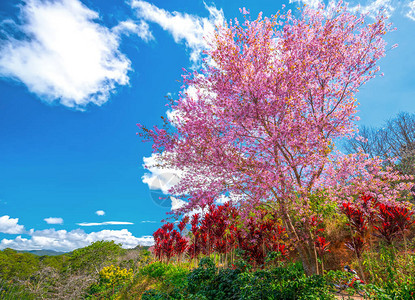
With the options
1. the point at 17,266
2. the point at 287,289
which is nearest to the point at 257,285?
the point at 287,289

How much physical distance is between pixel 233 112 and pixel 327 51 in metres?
4.24

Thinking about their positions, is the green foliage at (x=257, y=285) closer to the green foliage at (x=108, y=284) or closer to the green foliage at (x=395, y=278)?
the green foliage at (x=395, y=278)

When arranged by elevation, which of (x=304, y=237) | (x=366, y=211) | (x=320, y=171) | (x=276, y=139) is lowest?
(x=304, y=237)

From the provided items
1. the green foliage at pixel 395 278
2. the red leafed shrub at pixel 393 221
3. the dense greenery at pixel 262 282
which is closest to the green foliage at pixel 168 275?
the dense greenery at pixel 262 282

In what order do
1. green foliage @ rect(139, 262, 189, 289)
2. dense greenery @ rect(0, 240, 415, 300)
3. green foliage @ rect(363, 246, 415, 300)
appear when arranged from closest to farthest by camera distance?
1. green foliage @ rect(363, 246, 415, 300)
2. dense greenery @ rect(0, 240, 415, 300)
3. green foliage @ rect(139, 262, 189, 289)

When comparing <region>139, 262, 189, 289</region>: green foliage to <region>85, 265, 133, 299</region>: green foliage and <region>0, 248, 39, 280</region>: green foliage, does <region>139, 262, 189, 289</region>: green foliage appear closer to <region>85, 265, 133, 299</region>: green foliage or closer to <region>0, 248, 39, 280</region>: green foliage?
<region>85, 265, 133, 299</region>: green foliage

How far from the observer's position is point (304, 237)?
23.1 ft

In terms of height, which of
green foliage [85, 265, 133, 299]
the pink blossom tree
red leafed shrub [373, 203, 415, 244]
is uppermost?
the pink blossom tree

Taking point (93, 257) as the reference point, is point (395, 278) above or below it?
below

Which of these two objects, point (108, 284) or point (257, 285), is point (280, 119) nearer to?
point (257, 285)

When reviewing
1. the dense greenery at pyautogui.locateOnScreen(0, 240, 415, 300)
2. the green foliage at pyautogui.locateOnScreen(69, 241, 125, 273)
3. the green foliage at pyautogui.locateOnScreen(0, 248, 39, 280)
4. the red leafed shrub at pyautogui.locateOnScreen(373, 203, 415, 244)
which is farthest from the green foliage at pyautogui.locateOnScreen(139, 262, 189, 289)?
the green foliage at pyautogui.locateOnScreen(0, 248, 39, 280)

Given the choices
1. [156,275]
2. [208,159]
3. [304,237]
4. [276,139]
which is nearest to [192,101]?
[208,159]

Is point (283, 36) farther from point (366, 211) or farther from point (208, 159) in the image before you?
point (366, 211)

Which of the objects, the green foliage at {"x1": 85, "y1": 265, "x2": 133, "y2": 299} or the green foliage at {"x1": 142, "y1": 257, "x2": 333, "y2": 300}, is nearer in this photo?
the green foliage at {"x1": 142, "y1": 257, "x2": 333, "y2": 300}
